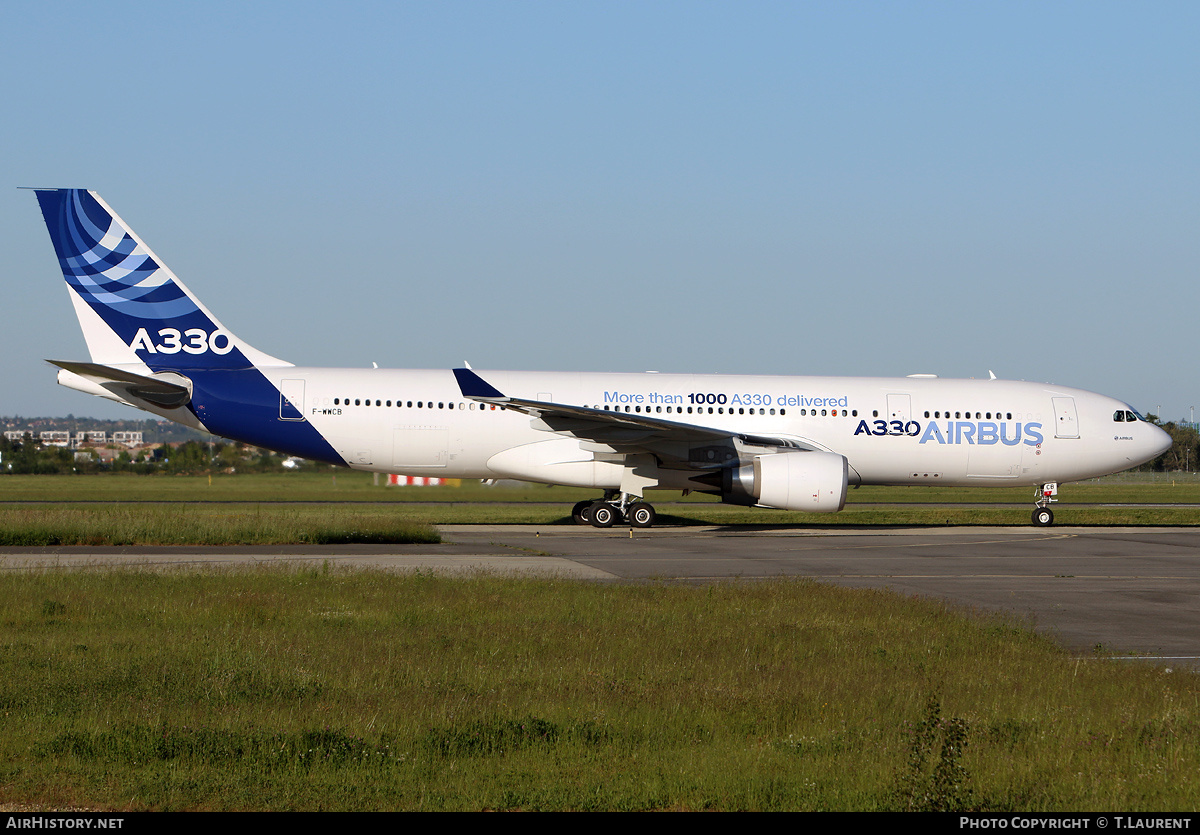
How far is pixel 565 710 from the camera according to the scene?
702 centimetres

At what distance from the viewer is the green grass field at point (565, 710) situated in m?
5.40

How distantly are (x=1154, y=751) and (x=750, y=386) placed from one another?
65.0 feet

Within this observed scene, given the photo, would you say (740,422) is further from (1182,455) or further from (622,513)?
(1182,455)

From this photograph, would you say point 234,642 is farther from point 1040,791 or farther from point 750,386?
point 750,386

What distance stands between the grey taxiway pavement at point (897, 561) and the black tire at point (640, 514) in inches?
28.6

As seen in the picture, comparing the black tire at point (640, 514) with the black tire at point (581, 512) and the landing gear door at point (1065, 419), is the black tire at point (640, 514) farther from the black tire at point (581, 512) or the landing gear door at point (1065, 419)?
the landing gear door at point (1065, 419)

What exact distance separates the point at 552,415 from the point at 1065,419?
41.9 feet

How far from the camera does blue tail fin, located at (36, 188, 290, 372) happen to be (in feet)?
80.5

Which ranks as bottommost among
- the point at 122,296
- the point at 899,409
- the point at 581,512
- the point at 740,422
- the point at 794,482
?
the point at 581,512

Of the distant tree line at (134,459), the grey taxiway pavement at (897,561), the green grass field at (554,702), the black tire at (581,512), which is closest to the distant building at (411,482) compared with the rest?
the black tire at (581,512)

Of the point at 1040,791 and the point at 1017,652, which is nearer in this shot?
the point at 1040,791

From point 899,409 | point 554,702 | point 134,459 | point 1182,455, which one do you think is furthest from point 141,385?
point 1182,455

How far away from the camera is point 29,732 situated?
20.5 feet
